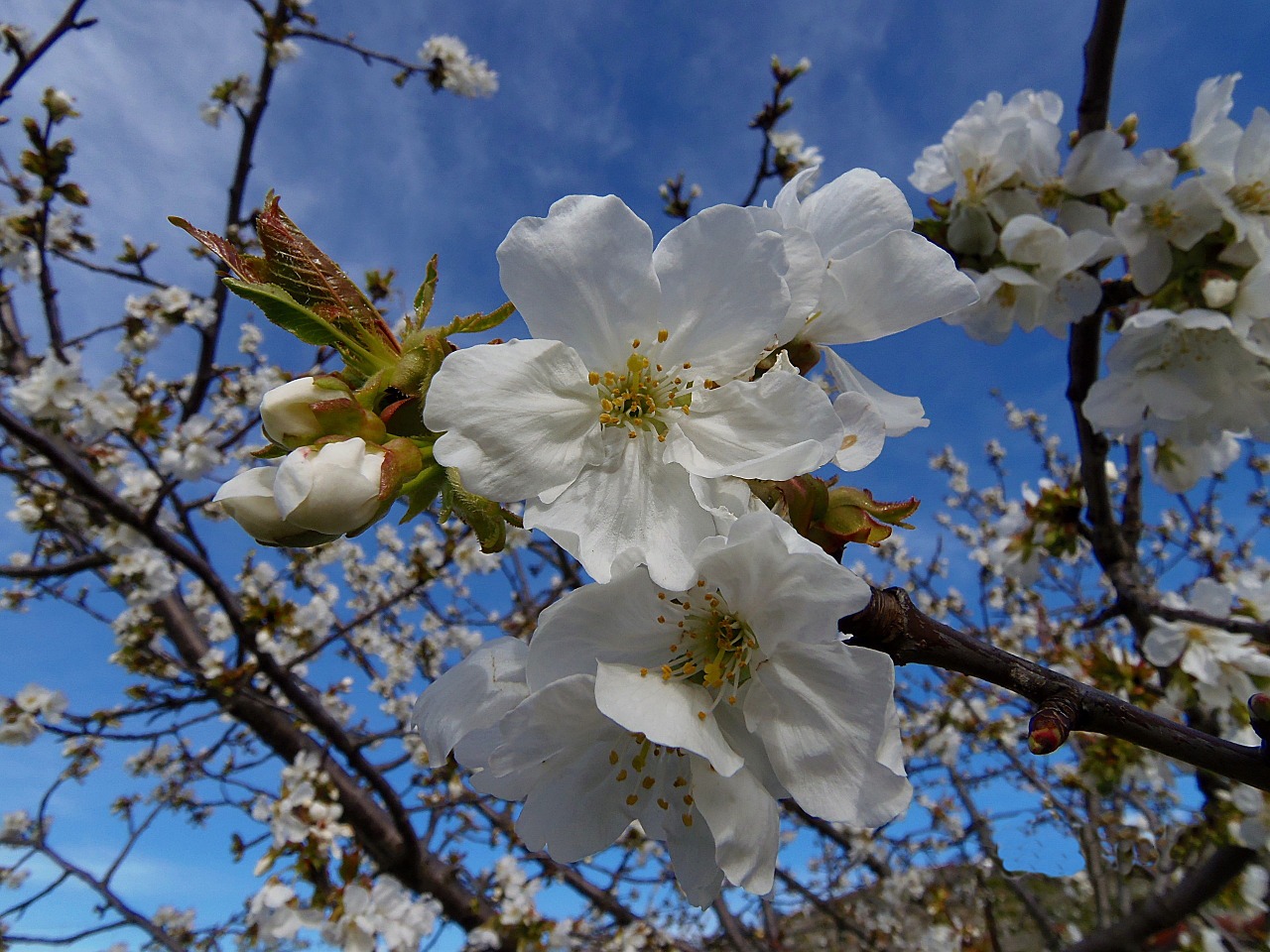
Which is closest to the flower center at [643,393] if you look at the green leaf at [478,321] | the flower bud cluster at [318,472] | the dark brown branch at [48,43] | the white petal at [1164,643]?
the green leaf at [478,321]

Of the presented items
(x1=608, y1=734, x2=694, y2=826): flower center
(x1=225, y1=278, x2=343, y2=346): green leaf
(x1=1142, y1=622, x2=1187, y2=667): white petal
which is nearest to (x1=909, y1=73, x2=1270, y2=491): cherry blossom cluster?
(x1=1142, y1=622, x2=1187, y2=667): white petal

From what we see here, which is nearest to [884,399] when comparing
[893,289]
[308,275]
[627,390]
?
[893,289]

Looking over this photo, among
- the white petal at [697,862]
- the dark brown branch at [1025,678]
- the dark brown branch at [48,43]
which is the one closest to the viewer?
the dark brown branch at [1025,678]

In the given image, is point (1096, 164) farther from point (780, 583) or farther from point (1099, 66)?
point (780, 583)

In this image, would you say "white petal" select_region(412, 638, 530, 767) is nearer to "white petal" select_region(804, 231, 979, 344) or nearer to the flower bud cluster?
the flower bud cluster

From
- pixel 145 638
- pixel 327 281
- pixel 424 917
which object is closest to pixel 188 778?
pixel 145 638

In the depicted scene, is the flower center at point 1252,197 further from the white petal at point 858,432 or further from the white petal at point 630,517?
the white petal at point 630,517
